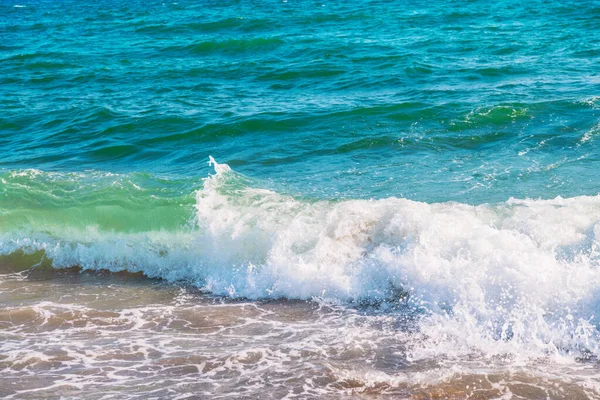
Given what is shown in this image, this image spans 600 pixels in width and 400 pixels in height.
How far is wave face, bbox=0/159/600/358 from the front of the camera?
780cm

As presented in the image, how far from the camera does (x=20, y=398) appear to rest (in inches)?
262

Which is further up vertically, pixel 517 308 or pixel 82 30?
pixel 82 30

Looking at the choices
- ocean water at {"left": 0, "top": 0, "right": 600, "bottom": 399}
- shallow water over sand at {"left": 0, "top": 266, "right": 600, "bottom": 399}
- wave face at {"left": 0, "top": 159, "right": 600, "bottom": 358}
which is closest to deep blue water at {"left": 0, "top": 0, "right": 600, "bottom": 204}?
ocean water at {"left": 0, "top": 0, "right": 600, "bottom": 399}

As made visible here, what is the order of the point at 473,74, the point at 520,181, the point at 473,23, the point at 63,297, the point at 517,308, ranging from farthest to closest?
1. the point at 473,23
2. the point at 473,74
3. the point at 520,181
4. the point at 63,297
5. the point at 517,308

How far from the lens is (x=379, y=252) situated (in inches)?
367

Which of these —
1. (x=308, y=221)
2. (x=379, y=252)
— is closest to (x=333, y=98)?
(x=308, y=221)

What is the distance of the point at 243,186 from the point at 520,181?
4123mm

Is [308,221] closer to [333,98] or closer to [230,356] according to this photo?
[230,356]

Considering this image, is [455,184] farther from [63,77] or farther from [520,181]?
[63,77]

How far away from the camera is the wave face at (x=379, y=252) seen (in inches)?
307

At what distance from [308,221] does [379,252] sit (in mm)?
1253

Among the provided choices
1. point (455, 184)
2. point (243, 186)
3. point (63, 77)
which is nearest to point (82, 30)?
point (63, 77)

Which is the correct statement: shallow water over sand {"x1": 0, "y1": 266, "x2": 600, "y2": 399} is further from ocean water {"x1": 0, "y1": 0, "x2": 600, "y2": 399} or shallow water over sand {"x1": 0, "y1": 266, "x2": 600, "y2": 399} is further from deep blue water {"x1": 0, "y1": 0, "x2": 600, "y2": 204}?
deep blue water {"x1": 0, "y1": 0, "x2": 600, "y2": 204}

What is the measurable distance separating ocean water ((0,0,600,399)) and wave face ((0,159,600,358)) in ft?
0.10
